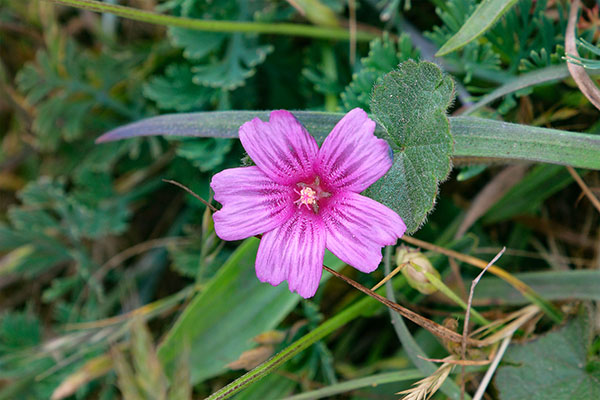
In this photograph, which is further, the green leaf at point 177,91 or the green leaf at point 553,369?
the green leaf at point 177,91

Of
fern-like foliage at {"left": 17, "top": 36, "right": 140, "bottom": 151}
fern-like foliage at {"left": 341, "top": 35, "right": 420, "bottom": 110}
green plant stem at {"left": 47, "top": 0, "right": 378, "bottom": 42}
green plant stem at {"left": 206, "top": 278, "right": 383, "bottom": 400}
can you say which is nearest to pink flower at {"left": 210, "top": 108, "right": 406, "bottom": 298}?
green plant stem at {"left": 206, "top": 278, "right": 383, "bottom": 400}

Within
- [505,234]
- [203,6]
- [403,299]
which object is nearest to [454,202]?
[505,234]

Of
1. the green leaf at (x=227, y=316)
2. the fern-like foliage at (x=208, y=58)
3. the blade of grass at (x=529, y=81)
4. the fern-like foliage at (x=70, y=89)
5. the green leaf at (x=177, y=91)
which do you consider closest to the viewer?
the blade of grass at (x=529, y=81)

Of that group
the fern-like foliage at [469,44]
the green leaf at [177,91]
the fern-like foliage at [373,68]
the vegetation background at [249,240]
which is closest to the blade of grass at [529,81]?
the vegetation background at [249,240]

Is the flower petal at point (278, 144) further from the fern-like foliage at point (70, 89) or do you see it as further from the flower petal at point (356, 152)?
the fern-like foliage at point (70, 89)

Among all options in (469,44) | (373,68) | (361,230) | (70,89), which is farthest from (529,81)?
(70,89)

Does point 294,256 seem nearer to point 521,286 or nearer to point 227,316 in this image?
point 227,316

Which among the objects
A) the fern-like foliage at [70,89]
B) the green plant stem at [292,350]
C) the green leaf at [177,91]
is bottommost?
the green plant stem at [292,350]
